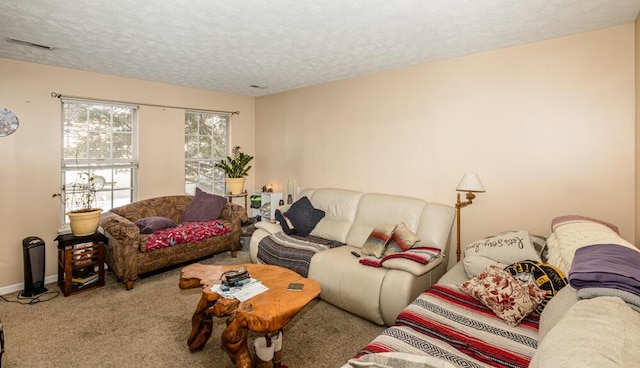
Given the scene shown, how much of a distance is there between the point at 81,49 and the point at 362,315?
3.69 m

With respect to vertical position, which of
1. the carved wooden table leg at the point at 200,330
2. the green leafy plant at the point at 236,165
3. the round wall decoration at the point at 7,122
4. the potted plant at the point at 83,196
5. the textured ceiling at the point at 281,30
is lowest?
the carved wooden table leg at the point at 200,330

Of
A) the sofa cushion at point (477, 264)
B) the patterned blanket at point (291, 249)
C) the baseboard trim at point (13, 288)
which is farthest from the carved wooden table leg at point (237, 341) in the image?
the baseboard trim at point (13, 288)

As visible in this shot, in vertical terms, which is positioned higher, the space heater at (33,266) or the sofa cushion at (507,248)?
the sofa cushion at (507,248)

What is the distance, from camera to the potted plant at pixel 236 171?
17.5 ft

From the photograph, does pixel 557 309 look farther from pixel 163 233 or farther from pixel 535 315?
pixel 163 233

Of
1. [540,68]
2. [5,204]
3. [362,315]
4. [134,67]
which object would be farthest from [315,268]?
[5,204]

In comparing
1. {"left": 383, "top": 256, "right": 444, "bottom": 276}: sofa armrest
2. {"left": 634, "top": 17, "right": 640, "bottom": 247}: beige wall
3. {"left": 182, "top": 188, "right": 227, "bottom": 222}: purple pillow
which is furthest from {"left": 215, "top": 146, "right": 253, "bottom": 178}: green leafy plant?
{"left": 634, "top": 17, "right": 640, "bottom": 247}: beige wall

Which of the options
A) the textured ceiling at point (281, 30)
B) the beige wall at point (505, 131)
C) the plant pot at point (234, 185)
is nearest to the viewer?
the textured ceiling at point (281, 30)

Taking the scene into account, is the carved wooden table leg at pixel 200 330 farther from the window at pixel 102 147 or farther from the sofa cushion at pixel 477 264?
the window at pixel 102 147

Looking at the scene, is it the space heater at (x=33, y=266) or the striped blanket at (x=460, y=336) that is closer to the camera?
the striped blanket at (x=460, y=336)

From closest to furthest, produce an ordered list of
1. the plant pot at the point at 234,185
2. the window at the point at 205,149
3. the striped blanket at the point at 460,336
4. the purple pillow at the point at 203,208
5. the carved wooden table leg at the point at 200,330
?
the striped blanket at the point at 460,336, the carved wooden table leg at the point at 200,330, the purple pillow at the point at 203,208, the window at the point at 205,149, the plant pot at the point at 234,185

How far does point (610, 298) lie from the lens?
1.25 meters

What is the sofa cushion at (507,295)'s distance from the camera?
77.0 inches

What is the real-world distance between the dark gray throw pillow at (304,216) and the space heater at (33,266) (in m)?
2.70
